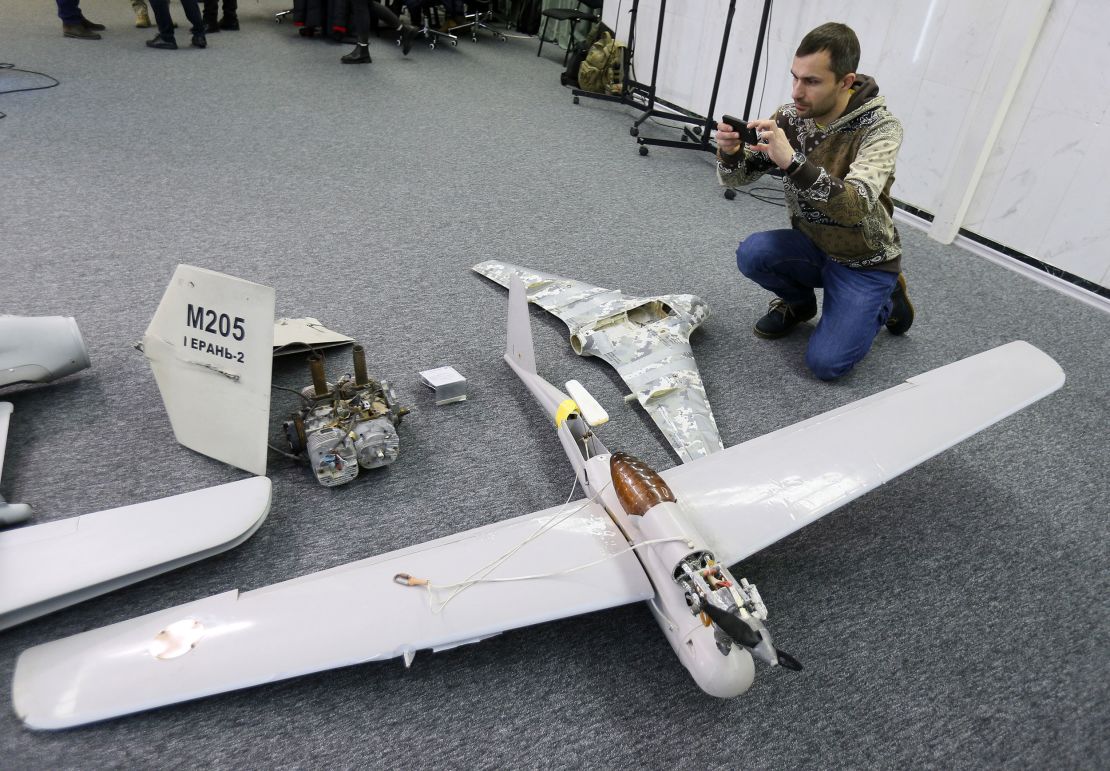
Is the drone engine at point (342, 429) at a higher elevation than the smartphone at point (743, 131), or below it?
below

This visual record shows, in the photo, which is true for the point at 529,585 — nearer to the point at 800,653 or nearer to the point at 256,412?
the point at 800,653

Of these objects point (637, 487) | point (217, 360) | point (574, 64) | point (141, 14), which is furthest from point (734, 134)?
point (141, 14)

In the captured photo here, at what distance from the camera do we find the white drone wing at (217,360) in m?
2.05

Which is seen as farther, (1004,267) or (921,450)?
(1004,267)

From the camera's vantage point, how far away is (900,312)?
3367 millimetres

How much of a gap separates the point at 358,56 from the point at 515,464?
22.7ft

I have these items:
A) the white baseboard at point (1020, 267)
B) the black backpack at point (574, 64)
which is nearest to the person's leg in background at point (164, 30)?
the black backpack at point (574, 64)

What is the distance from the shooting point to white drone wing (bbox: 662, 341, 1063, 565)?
186 cm

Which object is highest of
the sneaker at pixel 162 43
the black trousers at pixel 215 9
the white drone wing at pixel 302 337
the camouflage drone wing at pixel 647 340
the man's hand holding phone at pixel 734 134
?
the man's hand holding phone at pixel 734 134

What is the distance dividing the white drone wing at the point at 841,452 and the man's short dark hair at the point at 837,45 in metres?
1.28

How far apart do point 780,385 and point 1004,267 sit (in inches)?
94.5

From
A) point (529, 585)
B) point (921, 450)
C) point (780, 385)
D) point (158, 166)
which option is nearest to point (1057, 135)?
point (780, 385)

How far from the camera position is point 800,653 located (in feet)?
6.16

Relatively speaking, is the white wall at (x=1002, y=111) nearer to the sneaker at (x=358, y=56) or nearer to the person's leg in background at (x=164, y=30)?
the sneaker at (x=358, y=56)
